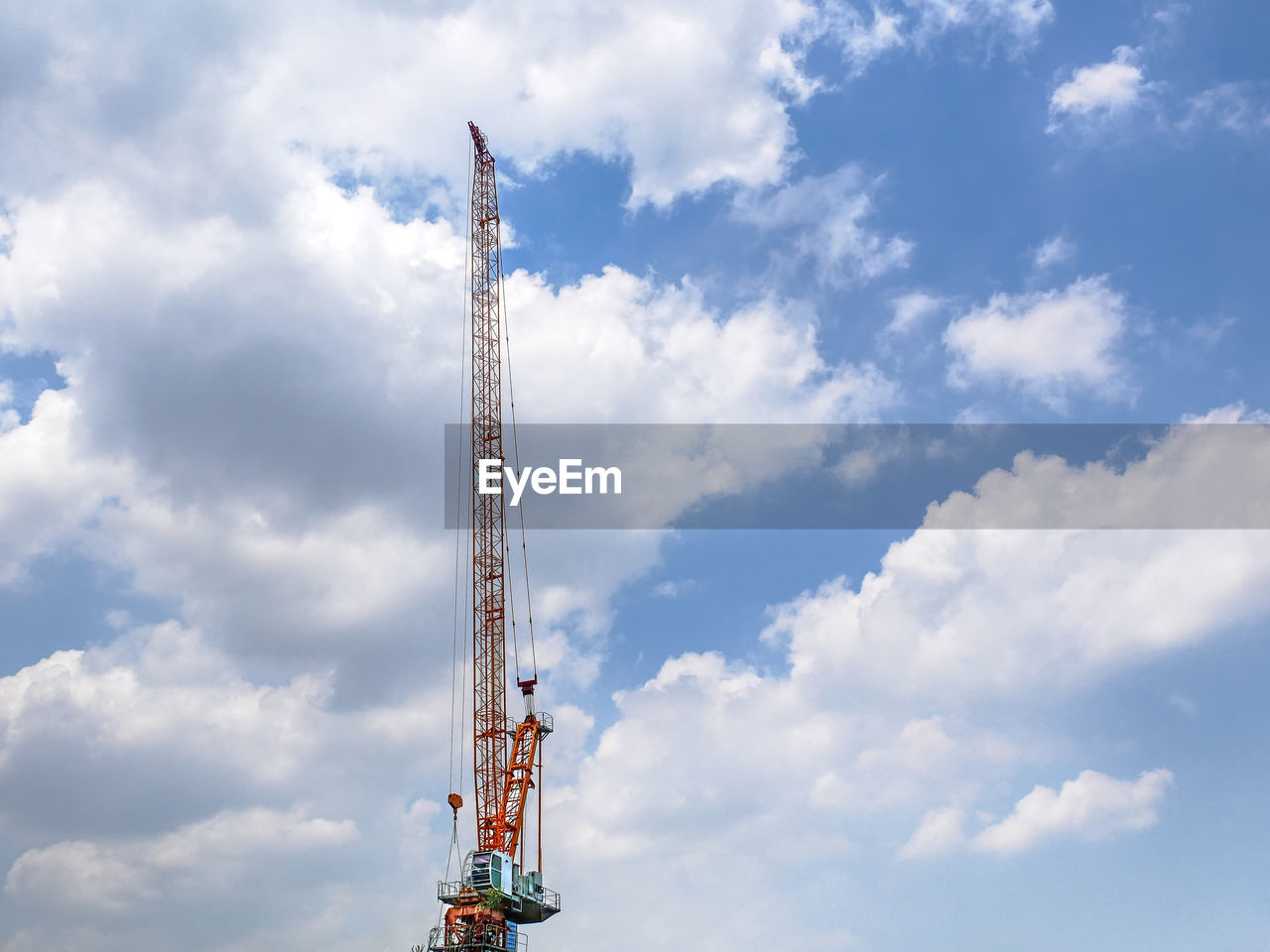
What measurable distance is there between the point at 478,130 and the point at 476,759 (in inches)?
3626

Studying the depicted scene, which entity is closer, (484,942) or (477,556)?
(484,942)

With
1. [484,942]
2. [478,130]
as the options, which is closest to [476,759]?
[484,942]

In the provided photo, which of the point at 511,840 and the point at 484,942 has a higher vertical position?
the point at 511,840

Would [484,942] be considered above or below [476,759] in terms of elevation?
below

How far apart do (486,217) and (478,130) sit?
522 inches

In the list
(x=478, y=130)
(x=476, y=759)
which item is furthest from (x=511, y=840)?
(x=478, y=130)

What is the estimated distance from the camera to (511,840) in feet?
511

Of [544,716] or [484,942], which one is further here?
Answer: [544,716]

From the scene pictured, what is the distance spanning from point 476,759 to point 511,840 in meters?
13.1

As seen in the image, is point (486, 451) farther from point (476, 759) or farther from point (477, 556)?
point (476, 759)

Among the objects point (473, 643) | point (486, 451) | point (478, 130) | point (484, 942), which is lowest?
point (484, 942)

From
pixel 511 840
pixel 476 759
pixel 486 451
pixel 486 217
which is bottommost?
pixel 511 840

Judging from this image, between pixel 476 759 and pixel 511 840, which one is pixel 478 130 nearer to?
pixel 476 759

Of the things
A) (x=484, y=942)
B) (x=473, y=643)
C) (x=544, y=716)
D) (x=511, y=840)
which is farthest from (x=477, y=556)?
(x=484, y=942)
